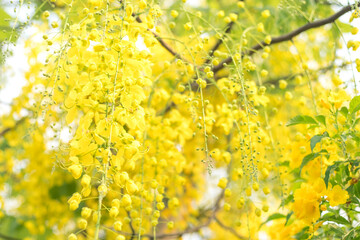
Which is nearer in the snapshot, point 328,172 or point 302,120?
point 328,172

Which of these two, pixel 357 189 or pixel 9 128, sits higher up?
pixel 357 189

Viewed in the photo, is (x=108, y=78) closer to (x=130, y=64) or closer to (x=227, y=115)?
(x=130, y=64)

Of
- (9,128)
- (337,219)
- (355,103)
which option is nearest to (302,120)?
(355,103)

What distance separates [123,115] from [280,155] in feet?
2.09

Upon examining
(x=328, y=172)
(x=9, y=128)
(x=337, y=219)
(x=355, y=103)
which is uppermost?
(x=355, y=103)

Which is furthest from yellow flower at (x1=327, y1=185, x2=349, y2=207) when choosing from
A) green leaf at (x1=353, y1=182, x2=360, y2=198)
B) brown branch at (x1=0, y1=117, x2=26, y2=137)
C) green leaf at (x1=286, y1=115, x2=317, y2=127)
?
brown branch at (x1=0, y1=117, x2=26, y2=137)

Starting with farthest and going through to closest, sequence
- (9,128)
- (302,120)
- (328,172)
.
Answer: (9,128)
(302,120)
(328,172)

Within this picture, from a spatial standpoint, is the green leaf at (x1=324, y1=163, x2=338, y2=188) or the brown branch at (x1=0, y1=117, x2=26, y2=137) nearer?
the green leaf at (x1=324, y1=163, x2=338, y2=188)

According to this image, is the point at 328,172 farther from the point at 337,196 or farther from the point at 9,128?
the point at 9,128

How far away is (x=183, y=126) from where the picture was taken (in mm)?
1444

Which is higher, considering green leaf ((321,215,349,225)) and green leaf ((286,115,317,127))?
green leaf ((286,115,317,127))

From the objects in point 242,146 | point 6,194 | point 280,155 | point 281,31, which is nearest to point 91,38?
point 242,146

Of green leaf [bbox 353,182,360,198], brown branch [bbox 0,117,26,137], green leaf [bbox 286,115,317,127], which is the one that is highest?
green leaf [bbox 286,115,317,127]

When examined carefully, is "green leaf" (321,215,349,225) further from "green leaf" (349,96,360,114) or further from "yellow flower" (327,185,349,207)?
"green leaf" (349,96,360,114)
